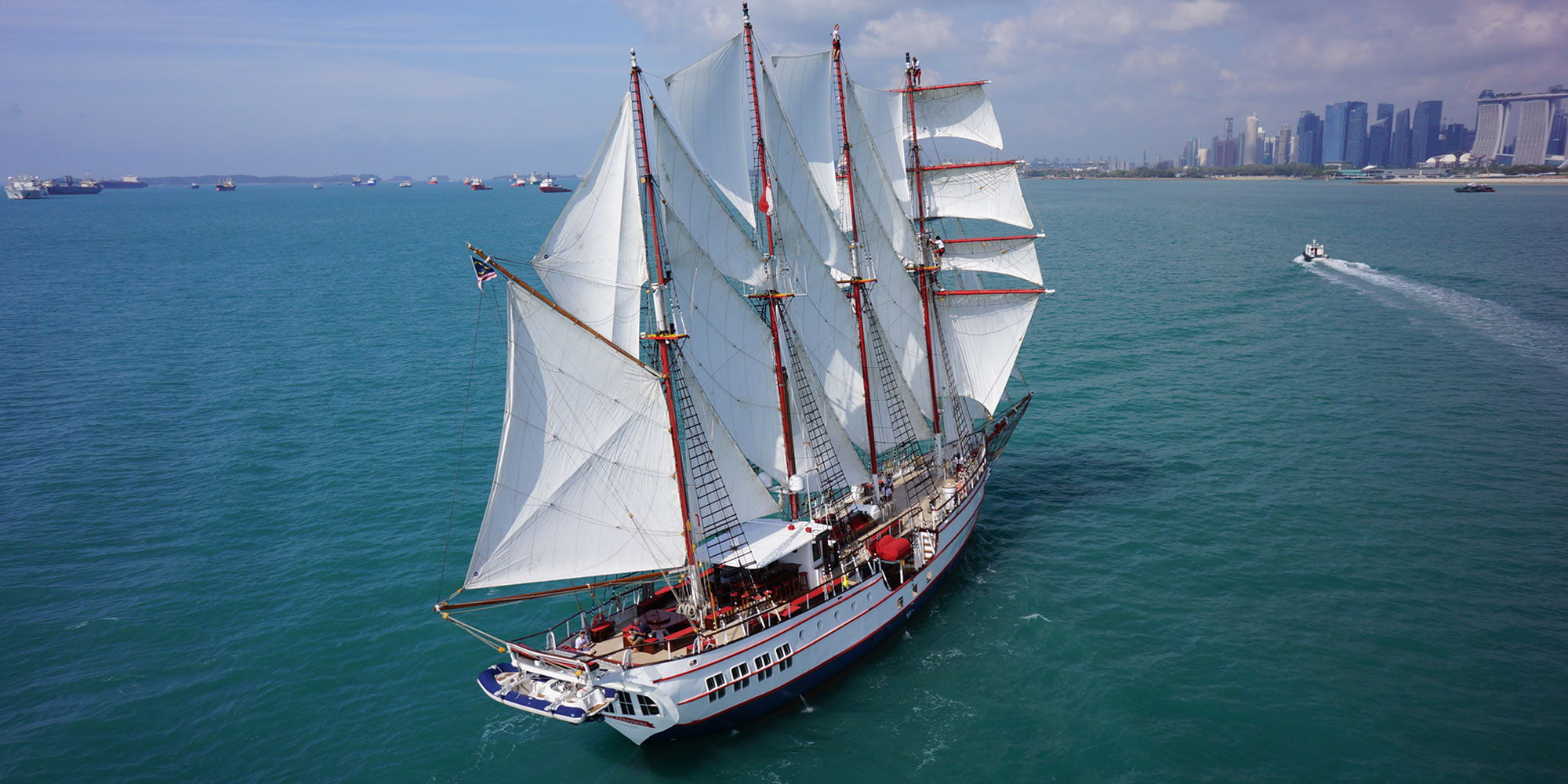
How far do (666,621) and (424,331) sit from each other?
2757 inches

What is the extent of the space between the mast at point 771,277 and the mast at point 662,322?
15.8 feet

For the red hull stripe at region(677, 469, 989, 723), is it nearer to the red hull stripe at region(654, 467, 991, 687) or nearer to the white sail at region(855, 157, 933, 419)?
the red hull stripe at region(654, 467, 991, 687)

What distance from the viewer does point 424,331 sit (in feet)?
293

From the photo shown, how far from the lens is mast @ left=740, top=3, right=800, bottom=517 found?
107 ft

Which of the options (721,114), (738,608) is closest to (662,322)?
(721,114)

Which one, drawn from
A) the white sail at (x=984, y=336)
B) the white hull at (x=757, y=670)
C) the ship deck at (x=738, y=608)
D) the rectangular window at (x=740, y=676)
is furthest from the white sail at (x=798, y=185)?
the rectangular window at (x=740, y=676)

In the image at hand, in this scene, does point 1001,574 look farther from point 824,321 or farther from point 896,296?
point 824,321

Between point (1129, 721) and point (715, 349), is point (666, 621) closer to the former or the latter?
point (715, 349)

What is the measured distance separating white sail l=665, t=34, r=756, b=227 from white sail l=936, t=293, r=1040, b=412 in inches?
804

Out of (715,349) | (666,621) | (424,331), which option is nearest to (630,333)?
(715,349)

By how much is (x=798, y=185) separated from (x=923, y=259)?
1250 centimetres

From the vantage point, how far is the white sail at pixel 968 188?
48250 mm

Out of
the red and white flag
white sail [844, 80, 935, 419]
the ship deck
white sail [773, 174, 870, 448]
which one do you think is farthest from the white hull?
the red and white flag

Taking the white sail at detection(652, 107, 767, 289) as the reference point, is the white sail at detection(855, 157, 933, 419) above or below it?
below
